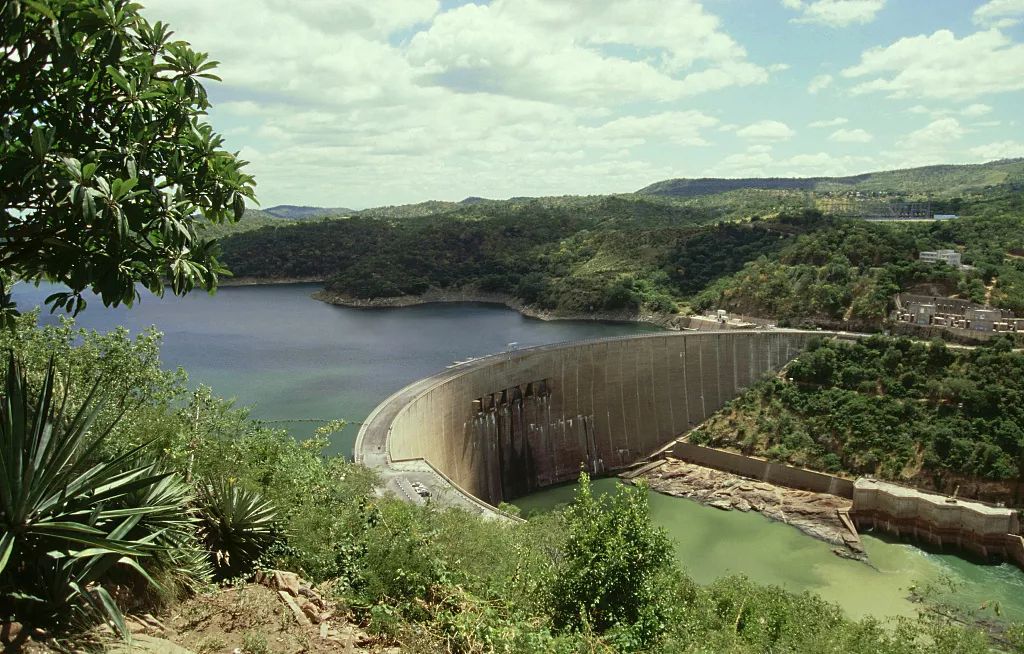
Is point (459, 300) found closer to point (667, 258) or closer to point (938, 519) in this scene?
point (667, 258)

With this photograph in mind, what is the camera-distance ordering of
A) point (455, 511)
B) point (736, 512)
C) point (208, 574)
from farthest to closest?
point (736, 512) < point (455, 511) < point (208, 574)

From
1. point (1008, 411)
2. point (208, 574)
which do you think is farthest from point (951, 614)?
point (208, 574)

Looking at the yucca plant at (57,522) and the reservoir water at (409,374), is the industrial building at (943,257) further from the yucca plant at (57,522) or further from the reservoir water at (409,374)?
the yucca plant at (57,522)

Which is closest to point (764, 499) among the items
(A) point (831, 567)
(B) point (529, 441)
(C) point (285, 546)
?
(A) point (831, 567)

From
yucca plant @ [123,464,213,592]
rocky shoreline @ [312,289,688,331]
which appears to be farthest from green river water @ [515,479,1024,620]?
rocky shoreline @ [312,289,688,331]

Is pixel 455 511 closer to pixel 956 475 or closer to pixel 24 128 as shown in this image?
pixel 24 128

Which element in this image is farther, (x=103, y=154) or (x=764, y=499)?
(x=764, y=499)
